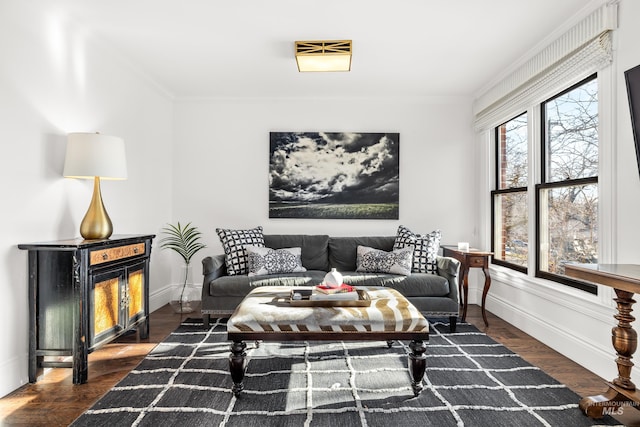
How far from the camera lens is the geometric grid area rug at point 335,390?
2045mm

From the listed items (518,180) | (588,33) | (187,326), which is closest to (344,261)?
(187,326)

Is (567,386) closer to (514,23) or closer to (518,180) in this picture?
(518,180)

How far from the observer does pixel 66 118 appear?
9.67 feet

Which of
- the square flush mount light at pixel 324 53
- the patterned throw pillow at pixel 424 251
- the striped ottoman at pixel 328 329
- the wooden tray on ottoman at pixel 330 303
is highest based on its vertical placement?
the square flush mount light at pixel 324 53

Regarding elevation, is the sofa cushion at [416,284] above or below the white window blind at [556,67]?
below

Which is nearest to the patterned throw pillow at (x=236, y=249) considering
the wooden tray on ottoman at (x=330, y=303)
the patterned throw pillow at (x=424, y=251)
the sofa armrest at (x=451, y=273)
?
the wooden tray on ottoman at (x=330, y=303)

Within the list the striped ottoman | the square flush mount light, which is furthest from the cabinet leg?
the square flush mount light

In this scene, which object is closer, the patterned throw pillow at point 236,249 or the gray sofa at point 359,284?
the gray sofa at point 359,284

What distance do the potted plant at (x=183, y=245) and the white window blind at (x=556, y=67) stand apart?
3.59 meters

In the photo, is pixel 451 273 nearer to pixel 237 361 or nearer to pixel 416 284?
pixel 416 284

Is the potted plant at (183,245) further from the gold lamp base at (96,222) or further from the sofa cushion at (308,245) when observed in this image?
the gold lamp base at (96,222)

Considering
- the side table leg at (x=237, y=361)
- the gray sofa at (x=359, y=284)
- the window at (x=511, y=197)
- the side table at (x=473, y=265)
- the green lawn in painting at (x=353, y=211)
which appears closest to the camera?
the side table leg at (x=237, y=361)

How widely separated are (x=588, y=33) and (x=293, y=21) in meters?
2.12

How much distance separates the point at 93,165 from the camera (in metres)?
2.76
